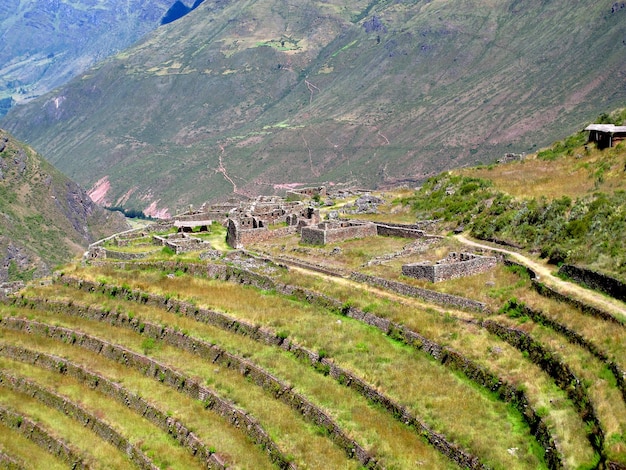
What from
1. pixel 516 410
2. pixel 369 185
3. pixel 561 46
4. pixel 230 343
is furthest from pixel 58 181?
pixel 516 410

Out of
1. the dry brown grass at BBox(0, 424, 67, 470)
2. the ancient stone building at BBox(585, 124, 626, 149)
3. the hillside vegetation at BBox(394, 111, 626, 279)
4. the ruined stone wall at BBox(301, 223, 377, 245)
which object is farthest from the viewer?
the ancient stone building at BBox(585, 124, 626, 149)

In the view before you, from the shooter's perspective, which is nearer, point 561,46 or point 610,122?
point 610,122

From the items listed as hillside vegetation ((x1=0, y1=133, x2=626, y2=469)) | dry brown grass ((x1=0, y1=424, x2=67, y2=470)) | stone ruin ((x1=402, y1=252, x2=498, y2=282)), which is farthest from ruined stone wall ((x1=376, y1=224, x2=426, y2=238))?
dry brown grass ((x1=0, y1=424, x2=67, y2=470))

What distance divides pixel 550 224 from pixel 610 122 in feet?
93.6

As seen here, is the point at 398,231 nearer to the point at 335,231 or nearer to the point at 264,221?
the point at 335,231

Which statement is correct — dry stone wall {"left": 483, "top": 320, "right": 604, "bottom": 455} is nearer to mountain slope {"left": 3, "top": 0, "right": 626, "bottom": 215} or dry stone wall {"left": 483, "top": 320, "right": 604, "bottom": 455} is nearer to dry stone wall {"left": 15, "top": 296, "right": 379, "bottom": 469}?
dry stone wall {"left": 15, "top": 296, "right": 379, "bottom": 469}

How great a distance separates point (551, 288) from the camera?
97.7 ft

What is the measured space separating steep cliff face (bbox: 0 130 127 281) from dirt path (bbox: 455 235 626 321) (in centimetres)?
8215

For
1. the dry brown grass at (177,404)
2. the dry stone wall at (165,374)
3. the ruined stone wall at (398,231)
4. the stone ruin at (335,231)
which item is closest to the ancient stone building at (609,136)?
the ruined stone wall at (398,231)

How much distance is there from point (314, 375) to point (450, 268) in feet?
32.0

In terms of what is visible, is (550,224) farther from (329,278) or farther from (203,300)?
(203,300)

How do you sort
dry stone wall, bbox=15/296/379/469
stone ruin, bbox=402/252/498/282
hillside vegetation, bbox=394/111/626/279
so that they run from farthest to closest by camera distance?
stone ruin, bbox=402/252/498/282, hillside vegetation, bbox=394/111/626/279, dry stone wall, bbox=15/296/379/469

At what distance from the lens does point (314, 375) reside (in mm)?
28828

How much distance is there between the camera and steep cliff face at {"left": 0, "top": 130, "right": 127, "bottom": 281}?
112562 mm
